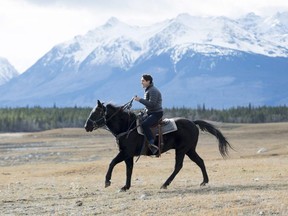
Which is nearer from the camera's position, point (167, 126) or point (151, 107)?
point (151, 107)

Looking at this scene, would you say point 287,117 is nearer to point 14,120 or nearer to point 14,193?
point 14,120

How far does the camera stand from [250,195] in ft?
59.9

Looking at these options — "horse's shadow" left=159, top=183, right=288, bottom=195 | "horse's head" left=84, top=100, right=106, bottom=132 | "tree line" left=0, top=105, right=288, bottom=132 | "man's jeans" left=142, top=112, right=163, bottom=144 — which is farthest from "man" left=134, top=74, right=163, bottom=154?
"tree line" left=0, top=105, right=288, bottom=132

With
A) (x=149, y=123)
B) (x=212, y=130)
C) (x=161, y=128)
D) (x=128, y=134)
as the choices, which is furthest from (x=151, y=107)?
(x=212, y=130)

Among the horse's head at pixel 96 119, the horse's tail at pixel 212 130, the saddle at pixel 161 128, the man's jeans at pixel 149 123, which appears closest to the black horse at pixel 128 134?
the horse's head at pixel 96 119

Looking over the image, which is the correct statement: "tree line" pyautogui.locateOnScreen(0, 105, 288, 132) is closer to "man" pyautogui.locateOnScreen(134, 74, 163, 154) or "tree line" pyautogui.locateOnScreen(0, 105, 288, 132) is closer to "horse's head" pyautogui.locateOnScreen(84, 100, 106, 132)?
"horse's head" pyautogui.locateOnScreen(84, 100, 106, 132)

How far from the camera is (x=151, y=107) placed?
70.0ft

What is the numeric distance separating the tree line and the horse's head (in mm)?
130882

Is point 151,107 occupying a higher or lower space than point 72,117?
higher

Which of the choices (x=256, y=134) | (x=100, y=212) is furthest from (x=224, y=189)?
(x=256, y=134)

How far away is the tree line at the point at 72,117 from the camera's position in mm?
157250

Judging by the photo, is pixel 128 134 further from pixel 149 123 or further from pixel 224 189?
pixel 224 189

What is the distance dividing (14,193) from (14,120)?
137 meters

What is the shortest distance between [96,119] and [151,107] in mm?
1973
